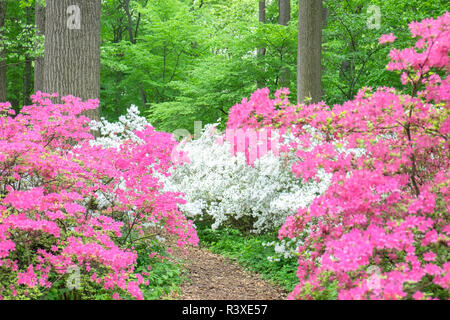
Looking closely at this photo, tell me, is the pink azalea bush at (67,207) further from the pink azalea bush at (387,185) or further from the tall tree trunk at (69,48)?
the pink azalea bush at (387,185)

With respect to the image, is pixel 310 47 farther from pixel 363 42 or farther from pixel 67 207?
pixel 67 207

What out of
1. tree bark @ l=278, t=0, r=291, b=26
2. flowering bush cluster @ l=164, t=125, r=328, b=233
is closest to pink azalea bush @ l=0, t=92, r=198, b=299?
flowering bush cluster @ l=164, t=125, r=328, b=233

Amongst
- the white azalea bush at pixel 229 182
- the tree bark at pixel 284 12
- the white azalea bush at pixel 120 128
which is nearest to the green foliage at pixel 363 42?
the tree bark at pixel 284 12

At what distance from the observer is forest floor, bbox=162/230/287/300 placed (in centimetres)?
461

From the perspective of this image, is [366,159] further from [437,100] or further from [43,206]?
[43,206]

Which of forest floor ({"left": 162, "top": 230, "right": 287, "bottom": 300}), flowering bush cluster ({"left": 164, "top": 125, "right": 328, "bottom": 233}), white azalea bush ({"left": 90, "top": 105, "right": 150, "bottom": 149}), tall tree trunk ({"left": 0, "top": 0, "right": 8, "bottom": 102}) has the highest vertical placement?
tall tree trunk ({"left": 0, "top": 0, "right": 8, "bottom": 102})

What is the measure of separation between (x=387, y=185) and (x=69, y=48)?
4524mm

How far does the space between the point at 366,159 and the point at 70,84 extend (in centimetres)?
410

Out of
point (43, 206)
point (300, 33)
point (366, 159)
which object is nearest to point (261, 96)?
point (366, 159)

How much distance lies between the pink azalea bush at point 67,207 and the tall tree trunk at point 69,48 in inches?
41.6

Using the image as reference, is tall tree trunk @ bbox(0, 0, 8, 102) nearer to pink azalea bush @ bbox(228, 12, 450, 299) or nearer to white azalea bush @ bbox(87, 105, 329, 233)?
white azalea bush @ bbox(87, 105, 329, 233)

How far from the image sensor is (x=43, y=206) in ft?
11.0

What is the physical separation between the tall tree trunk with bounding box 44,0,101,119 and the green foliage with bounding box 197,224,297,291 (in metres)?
2.75

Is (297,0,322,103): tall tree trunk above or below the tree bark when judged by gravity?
below
